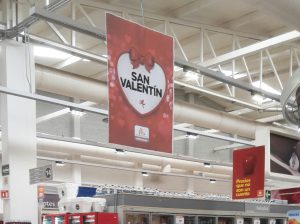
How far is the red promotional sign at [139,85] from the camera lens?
18.2ft

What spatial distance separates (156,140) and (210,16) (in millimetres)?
6488

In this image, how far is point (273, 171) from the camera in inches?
420

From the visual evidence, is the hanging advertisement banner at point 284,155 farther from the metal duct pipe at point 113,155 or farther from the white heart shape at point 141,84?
the metal duct pipe at point 113,155

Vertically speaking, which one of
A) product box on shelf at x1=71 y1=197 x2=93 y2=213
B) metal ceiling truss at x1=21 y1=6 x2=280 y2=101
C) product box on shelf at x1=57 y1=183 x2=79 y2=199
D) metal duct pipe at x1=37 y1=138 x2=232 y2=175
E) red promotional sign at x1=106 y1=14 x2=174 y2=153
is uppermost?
metal ceiling truss at x1=21 y1=6 x2=280 y2=101

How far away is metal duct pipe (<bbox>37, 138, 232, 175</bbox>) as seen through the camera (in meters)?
15.4

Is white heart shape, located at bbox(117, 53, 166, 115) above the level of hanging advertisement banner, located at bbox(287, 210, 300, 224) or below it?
above

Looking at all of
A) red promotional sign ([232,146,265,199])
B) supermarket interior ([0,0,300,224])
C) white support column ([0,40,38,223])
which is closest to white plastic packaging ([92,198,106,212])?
supermarket interior ([0,0,300,224])

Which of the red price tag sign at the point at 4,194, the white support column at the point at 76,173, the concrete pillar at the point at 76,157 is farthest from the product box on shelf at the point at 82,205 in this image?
the white support column at the point at 76,173

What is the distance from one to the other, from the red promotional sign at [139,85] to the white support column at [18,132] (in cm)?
405

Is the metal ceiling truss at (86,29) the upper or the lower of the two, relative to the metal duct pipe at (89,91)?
upper

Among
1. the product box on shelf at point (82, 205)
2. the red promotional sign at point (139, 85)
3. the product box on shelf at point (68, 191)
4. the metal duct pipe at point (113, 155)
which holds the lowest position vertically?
the product box on shelf at point (82, 205)

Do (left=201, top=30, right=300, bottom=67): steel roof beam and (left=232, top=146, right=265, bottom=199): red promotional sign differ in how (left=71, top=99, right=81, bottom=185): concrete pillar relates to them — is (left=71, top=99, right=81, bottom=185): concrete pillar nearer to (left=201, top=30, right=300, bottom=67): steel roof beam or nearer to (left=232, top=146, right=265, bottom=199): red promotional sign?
(left=201, top=30, right=300, bottom=67): steel roof beam

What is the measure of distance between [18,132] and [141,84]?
13.9 feet

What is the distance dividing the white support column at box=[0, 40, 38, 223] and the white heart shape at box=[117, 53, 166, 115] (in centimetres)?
409
